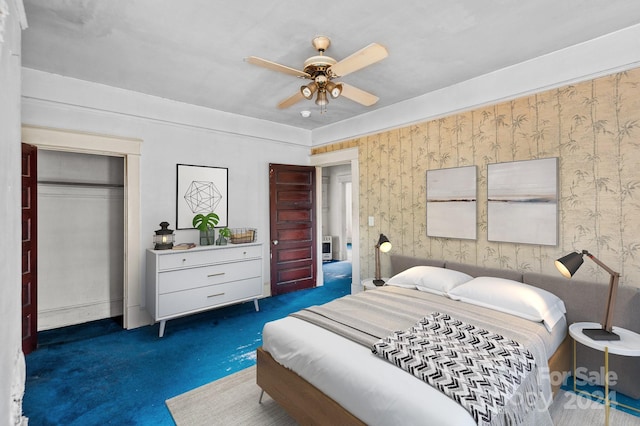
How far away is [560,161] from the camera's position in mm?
2645

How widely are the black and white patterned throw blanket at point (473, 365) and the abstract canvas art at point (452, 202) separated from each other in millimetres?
1518

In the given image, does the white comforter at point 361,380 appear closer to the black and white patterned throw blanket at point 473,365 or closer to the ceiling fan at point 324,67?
the black and white patterned throw blanket at point 473,365

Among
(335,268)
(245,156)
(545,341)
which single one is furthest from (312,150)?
(545,341)

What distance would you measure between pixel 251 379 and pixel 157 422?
730 mm

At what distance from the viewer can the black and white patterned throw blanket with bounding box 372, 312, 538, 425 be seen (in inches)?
54.6

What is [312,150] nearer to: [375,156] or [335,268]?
[375,156]

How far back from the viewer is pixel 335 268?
6.81m

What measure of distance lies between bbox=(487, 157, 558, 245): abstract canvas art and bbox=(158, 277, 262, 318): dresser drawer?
2961 mm

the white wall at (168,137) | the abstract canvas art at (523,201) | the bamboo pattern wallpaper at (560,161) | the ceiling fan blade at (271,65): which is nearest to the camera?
the ceiling fan blade at (271,65)

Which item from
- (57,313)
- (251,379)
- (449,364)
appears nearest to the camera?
(449,364)

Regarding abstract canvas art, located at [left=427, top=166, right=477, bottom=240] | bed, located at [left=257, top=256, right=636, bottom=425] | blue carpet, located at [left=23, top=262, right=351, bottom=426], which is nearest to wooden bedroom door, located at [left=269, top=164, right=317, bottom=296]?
blue carpet, located at [left=23, top=262, right=351, bottom=426]

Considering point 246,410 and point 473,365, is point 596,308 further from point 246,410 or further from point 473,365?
point 246,410

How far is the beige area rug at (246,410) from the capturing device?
2.02 meters

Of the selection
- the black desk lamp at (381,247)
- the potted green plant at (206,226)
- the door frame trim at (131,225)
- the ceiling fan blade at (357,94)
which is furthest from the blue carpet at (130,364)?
the ceiling fan blade at (357,94)
